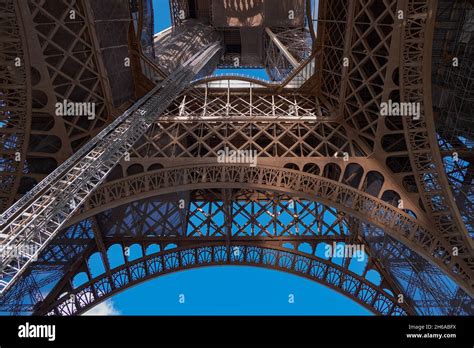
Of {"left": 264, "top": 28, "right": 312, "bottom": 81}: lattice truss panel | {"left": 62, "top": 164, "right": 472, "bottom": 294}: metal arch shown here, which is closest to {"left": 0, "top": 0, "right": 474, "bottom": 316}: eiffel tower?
{"left": 62, "top": 164, "right": 472, "bottom": 294}: metal arch

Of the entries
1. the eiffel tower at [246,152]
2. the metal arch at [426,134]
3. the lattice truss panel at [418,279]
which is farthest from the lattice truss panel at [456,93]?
the lattice truss panel at [418,279]

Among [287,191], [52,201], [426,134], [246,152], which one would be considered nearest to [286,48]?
[246,152]

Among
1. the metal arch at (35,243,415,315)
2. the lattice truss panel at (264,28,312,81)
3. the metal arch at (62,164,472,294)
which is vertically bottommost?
the metal arch at (35,243,415,315)

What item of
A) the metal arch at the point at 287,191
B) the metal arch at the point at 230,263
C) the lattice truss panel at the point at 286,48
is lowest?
the metal arch at the point at 230,263

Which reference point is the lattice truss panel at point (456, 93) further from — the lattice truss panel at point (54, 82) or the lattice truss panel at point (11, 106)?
the lattice truss panel at point (11, 106)

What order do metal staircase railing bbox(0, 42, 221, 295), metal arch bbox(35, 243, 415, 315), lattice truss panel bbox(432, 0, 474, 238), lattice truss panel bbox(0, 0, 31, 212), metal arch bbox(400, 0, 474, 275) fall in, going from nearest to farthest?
metal staircase railing bbox(0, 42, 221, 295), metal arch bbox(400, 0, 474, 275), lattice truss panel bbox(0, 0, 31, 212), lattice truss panel bbox(432, 0, 474, 238), metal arch bbox(35, 243, 415, 315)

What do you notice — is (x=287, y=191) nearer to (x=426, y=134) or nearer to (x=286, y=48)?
(x=426, y=134)

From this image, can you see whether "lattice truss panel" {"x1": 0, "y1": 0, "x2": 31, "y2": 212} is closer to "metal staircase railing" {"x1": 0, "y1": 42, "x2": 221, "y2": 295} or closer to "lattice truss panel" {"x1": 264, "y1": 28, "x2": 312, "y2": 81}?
"metal staircase railing" {"x1": 0, "y1": 42, "x2": 221, "y2": 295}
